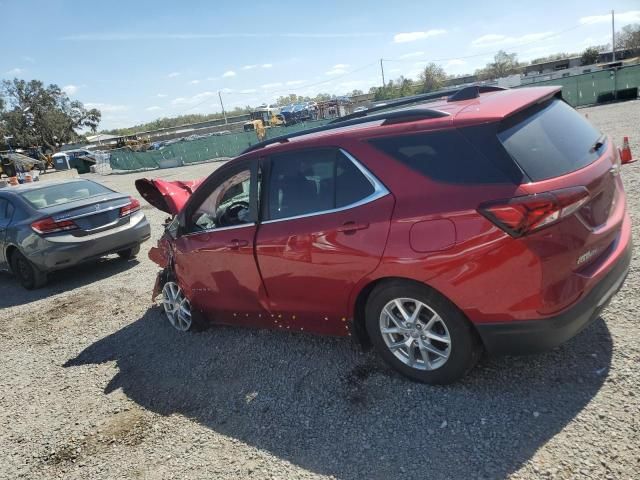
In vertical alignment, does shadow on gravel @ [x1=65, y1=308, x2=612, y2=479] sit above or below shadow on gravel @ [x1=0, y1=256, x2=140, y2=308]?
below

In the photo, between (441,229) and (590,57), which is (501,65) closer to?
(590,57)

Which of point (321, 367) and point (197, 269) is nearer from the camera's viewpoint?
point (321, 367)

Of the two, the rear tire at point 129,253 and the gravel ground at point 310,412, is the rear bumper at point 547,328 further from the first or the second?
the rear tire at point 129,253

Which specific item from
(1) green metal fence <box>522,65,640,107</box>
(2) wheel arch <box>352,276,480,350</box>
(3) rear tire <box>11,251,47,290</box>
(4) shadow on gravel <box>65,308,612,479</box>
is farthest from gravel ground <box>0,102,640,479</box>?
(1) green metal fence <box>522,65,640,107</box>

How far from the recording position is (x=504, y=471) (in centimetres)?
238

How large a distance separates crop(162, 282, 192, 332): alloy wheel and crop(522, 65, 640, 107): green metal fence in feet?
88.6

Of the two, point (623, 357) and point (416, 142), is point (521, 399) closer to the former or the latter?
point (623, 357)

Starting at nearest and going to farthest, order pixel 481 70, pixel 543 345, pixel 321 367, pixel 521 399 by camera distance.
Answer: pixel 543 345 → pixel 521 399 → pixel 321 367 → pixel 481 70

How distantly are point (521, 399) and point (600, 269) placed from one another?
3.03 ft

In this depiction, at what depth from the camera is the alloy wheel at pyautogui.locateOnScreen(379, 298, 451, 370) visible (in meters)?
2.95

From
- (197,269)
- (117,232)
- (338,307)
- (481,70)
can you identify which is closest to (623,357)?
(338,307)

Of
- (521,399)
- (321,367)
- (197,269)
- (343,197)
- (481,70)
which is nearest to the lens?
(521,399)

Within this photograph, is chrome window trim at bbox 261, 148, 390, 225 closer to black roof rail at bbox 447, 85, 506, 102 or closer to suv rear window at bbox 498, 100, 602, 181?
suv rear window at bbox 498, 100, 602, 181

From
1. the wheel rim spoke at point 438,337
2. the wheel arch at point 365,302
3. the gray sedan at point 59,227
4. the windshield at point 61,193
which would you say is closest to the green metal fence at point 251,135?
the windshield at point 61,193
